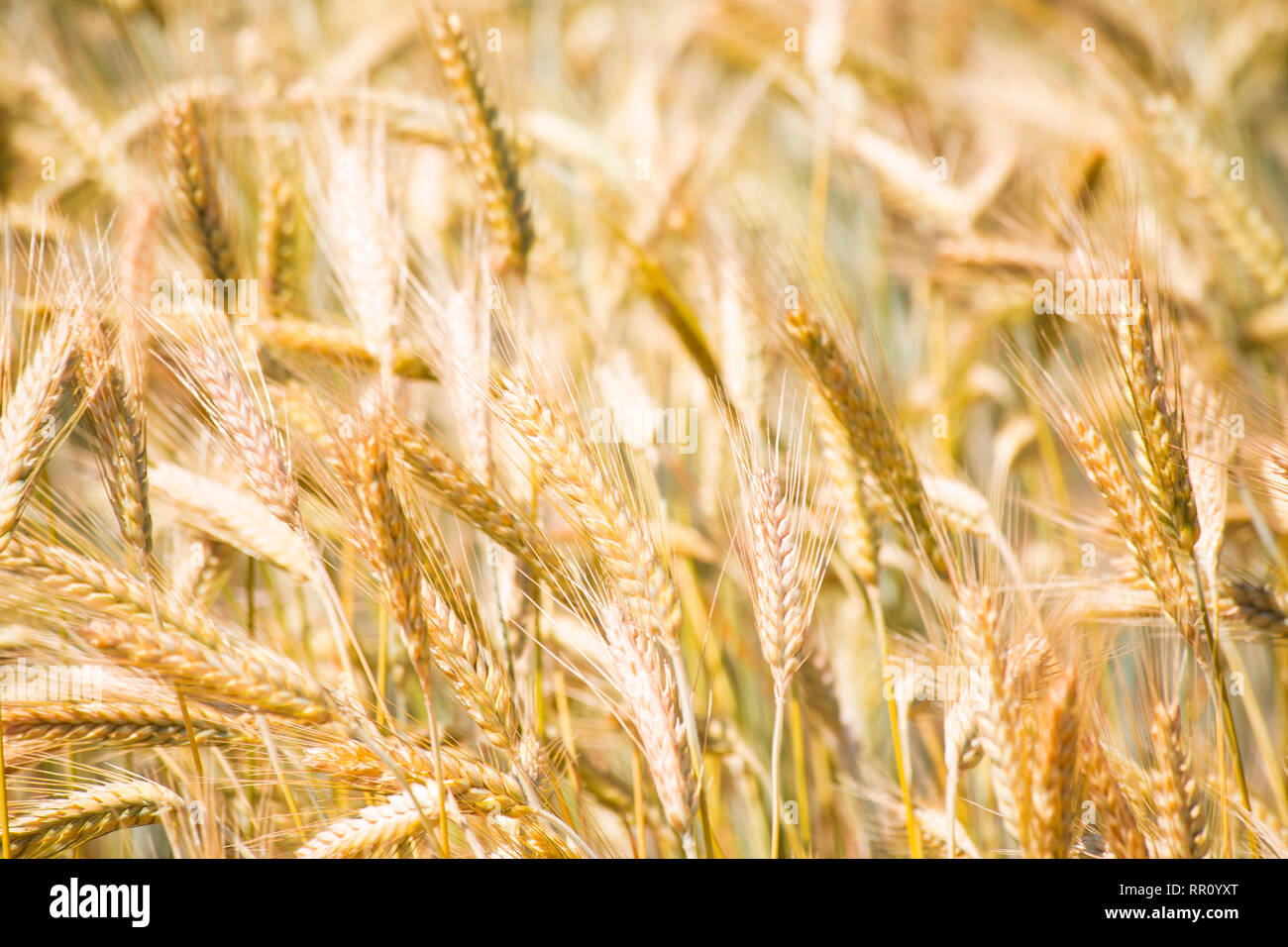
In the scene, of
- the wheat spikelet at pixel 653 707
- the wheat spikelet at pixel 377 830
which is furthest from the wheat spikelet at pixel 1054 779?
the wheat spikelet at pixel 377 830

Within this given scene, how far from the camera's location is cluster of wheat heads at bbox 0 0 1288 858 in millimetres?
710

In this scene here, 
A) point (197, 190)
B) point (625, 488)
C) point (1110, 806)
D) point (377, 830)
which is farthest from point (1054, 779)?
point (197, 190)

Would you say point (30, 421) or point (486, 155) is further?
point (486, 155)

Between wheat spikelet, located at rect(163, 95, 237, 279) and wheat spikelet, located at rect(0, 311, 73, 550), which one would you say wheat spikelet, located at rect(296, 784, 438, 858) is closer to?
wheat spikelet, located at rect(0, 311, 73, 550)

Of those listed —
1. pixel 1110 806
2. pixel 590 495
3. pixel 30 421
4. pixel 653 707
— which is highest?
pixel 30 421

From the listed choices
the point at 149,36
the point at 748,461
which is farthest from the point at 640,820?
the point at 149,36

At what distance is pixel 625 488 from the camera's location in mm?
762

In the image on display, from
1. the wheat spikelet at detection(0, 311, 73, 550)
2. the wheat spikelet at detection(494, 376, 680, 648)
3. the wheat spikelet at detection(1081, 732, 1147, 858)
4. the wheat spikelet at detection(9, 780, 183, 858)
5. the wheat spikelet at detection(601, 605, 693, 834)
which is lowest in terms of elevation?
the wheat spikelet at detection(1081, 732, 1147, 858)

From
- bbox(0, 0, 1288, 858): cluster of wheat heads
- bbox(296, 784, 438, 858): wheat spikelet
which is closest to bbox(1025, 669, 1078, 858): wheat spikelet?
bbox(0, 0, 1288, 858): cluster of wheat heads

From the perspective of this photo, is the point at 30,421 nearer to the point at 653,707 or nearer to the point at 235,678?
the point at 235,678

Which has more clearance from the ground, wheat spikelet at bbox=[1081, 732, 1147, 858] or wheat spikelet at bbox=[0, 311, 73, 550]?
wheat spikelet at bbox=[0, 311, 73, 550]

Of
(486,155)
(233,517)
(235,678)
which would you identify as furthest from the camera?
(486,155)

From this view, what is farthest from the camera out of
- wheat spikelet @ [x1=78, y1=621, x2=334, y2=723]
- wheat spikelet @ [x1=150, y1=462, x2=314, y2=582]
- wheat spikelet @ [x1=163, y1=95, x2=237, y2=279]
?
wheat spikelet @ [x1=163, y1=95, x2=237, y2=279]
